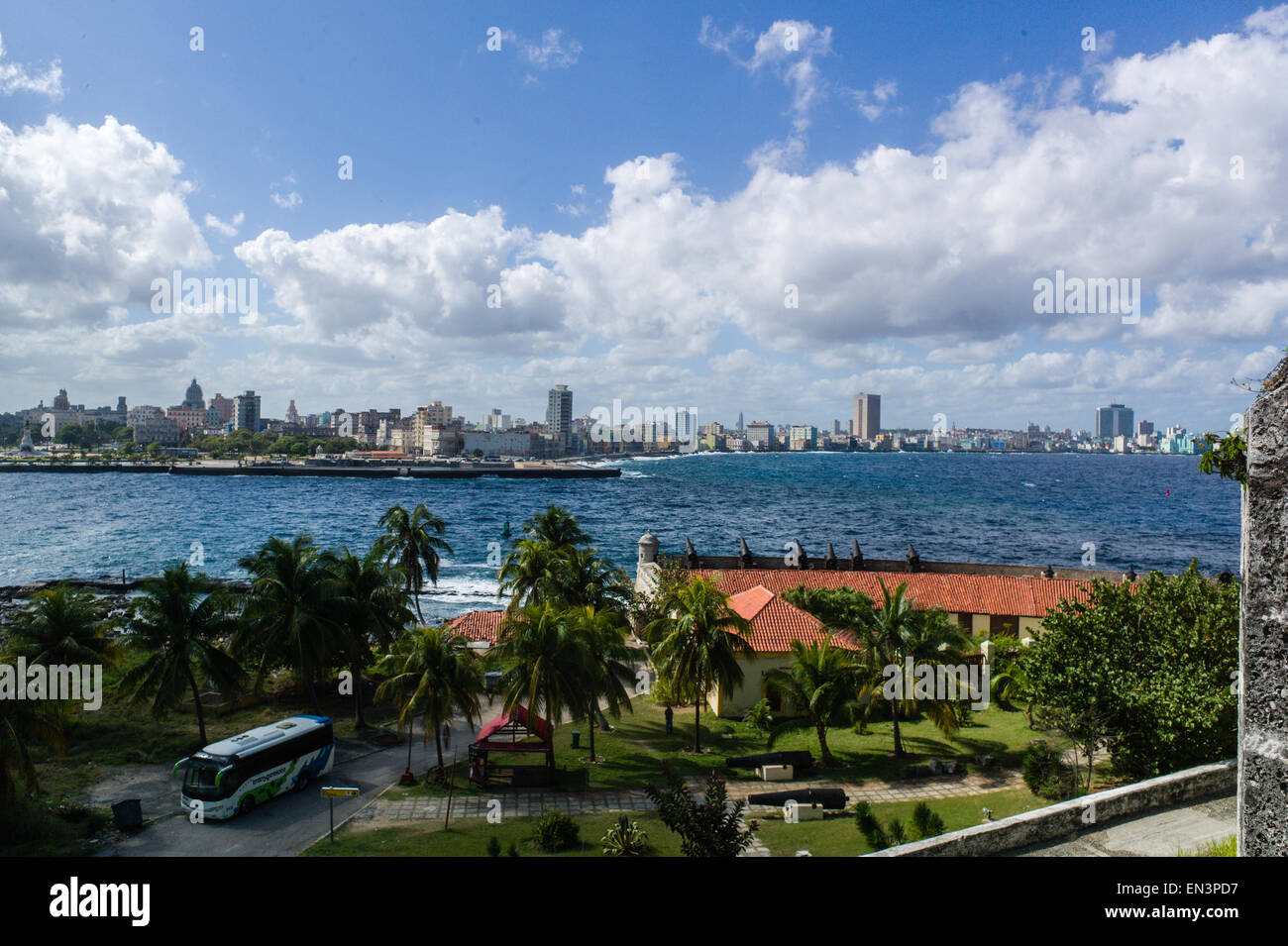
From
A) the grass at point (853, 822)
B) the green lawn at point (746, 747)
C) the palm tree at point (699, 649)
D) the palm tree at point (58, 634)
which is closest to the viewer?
the grass at point (853, 822)

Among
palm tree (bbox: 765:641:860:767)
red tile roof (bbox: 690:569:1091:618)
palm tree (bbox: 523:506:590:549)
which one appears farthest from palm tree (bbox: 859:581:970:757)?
palm tree (bbox: 523:506:590:549)

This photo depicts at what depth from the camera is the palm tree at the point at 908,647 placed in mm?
23994

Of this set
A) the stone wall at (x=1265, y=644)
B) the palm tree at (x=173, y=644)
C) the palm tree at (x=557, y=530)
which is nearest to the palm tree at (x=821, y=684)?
the palm tree at (x=557, y=530)

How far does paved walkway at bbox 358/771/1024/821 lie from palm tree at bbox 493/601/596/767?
230 cm

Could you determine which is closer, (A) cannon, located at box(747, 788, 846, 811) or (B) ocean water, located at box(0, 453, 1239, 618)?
(A) cannon, located at box(747, 788, 846, 811)

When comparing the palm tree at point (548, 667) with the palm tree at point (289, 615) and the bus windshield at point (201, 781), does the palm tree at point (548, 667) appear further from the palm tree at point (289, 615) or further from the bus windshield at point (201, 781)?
the palm tree at point (289, 615)

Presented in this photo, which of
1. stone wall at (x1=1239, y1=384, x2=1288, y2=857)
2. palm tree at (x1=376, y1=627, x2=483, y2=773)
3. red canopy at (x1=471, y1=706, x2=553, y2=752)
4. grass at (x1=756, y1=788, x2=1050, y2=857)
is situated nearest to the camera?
stone wall at (x1=1239, y1=384, x2=1288, y2=857)

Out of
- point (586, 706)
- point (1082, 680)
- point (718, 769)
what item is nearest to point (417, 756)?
point (586, 706)

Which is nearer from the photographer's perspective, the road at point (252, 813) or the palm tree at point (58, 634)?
the road at point (252, 813)

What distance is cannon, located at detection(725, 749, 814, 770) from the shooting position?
76.7 feet

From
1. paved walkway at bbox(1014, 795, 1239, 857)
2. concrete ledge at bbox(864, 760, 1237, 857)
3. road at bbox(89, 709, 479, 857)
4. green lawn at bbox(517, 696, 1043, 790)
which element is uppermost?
concrete ledge at bbox(864, 760, 1237, 857)

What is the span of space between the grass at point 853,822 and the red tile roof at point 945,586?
57.6 feet

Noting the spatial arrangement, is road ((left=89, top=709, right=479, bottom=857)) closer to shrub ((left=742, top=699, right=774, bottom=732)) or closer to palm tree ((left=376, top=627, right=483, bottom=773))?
palm tree ((left=376, top=627, right=483, bottom=773))

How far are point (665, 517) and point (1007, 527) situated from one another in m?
50.1
